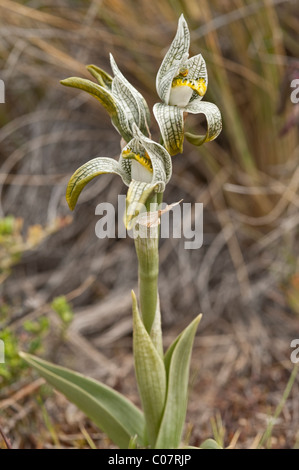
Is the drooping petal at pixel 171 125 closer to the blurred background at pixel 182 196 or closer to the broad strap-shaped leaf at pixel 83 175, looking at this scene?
the broad strap-shaped leaf at pixel 83 175

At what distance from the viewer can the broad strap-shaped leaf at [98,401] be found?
1185 mm

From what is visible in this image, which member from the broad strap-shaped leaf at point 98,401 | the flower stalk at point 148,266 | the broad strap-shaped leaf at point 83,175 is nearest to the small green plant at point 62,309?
the broad strap-shaped leaf at point 98,401

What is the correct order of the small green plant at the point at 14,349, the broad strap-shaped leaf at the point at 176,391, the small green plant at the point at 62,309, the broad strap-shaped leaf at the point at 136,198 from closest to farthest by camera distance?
the broad strap-shaped leaf at the point at 136,198 → the broad strap-shaped leaf at the point at 176,391 → the small green plant at the point at 14,349 → the small green plant at the point at 62,309

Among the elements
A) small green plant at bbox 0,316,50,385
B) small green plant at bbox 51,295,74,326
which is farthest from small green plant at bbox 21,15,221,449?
small green plant at bbox 51,295,74,326

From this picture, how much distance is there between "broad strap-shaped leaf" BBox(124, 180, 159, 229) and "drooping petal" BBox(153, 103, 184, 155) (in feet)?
0.28

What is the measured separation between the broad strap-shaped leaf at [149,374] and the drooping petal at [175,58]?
0.40m

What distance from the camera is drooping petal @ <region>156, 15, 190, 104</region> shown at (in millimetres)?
995

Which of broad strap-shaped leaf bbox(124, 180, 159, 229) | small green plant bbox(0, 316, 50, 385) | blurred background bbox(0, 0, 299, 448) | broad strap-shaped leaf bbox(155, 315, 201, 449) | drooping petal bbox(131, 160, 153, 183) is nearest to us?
broad strap-shaped leaf bbox(124, 180, 159, 229)

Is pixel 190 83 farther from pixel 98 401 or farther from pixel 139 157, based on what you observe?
pixel 98 401

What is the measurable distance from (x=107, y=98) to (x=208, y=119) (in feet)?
0.64

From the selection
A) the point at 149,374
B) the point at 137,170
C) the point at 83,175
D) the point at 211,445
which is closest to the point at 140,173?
the point at 137,170


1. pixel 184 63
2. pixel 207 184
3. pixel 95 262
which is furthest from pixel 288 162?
pixel 184 63

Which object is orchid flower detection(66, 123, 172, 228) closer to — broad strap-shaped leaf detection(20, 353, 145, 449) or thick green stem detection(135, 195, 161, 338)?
thick green stem detection(135, 195, 161, 338)
